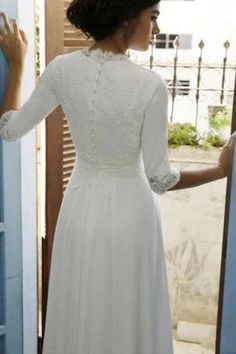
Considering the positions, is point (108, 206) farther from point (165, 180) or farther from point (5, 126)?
point (5, 126)

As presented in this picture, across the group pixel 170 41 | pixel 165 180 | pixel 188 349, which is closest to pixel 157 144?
pixel 165 180

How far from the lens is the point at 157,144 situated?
116cm

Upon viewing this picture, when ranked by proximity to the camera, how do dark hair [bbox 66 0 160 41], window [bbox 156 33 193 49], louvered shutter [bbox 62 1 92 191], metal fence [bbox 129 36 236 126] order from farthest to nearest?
1. window [bbox 156 33 193 49]
2. metal fence [bbox 129 36 236 126]
3. louvered shutter [bbox 62 1 92 191]
4. dark hair [bbox 66 0 160 41]

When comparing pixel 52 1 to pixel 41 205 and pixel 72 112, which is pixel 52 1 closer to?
pixel 72 112

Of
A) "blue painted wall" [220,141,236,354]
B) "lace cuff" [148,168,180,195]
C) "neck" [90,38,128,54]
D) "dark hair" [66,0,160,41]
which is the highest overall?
"dark hair" [66,0,160,41]

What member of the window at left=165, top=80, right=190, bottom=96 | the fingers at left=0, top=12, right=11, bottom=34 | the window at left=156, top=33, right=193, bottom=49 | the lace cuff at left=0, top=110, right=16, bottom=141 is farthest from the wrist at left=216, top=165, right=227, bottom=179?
the window at left=156, top=33, right=193, bottom=49

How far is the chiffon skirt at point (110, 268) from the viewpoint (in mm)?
1269

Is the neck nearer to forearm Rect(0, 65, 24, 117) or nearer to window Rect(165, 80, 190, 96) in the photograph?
forearm Rect(0, 65, 24, 117)

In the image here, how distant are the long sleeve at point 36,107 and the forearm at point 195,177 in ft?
1.26

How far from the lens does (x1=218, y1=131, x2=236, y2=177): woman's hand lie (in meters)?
1.32

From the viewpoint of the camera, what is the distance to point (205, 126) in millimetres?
3158

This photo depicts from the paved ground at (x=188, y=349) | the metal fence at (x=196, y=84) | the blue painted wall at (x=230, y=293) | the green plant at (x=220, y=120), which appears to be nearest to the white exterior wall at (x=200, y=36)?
the metal fence at (x=196, y=84)

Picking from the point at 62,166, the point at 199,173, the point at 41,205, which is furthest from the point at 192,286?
the point at 199,173

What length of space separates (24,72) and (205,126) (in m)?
1.89
